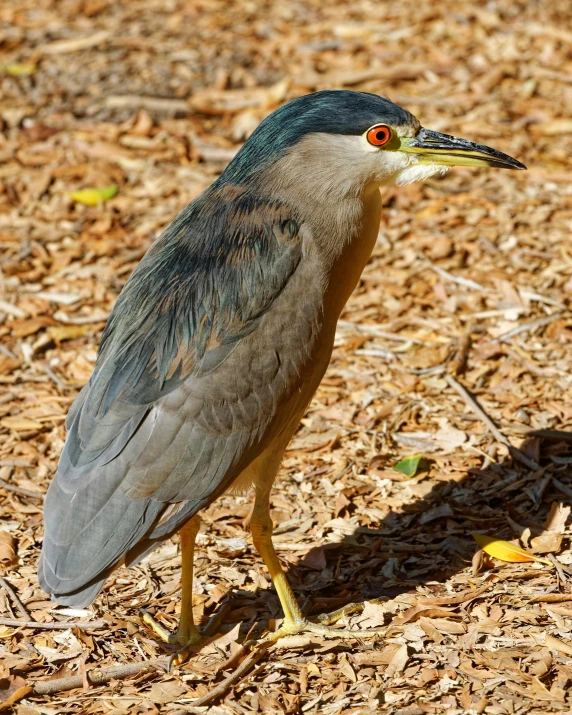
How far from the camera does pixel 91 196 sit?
26.0 feet

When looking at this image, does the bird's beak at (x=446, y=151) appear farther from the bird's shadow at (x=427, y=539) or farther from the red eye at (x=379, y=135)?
the bird's shadow at (x=427, y=539)

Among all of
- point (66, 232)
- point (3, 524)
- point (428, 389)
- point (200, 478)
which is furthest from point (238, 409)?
point (66, 232)

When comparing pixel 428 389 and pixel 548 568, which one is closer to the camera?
pixel 548 568

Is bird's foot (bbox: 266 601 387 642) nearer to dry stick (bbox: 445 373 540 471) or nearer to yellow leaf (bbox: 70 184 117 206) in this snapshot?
dry stick (bbox: 445 373 540 471)

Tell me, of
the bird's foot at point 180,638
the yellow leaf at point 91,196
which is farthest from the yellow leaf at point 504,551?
the yellow leaf at point 91,196

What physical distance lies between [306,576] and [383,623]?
24.4 inches

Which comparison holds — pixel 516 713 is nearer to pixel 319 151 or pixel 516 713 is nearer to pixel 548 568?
pixel 548 568

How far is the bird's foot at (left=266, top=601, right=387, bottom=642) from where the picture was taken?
438 centimetres

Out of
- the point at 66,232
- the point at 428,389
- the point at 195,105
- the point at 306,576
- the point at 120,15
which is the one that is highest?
the point at 120,15

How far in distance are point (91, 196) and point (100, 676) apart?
4715 millimetres

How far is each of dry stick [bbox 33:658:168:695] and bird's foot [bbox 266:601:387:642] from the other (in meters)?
0.54

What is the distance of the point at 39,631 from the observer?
4.50 meters

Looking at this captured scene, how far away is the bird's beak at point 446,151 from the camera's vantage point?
181 inches

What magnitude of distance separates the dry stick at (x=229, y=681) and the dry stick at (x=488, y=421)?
1946 millimetres
